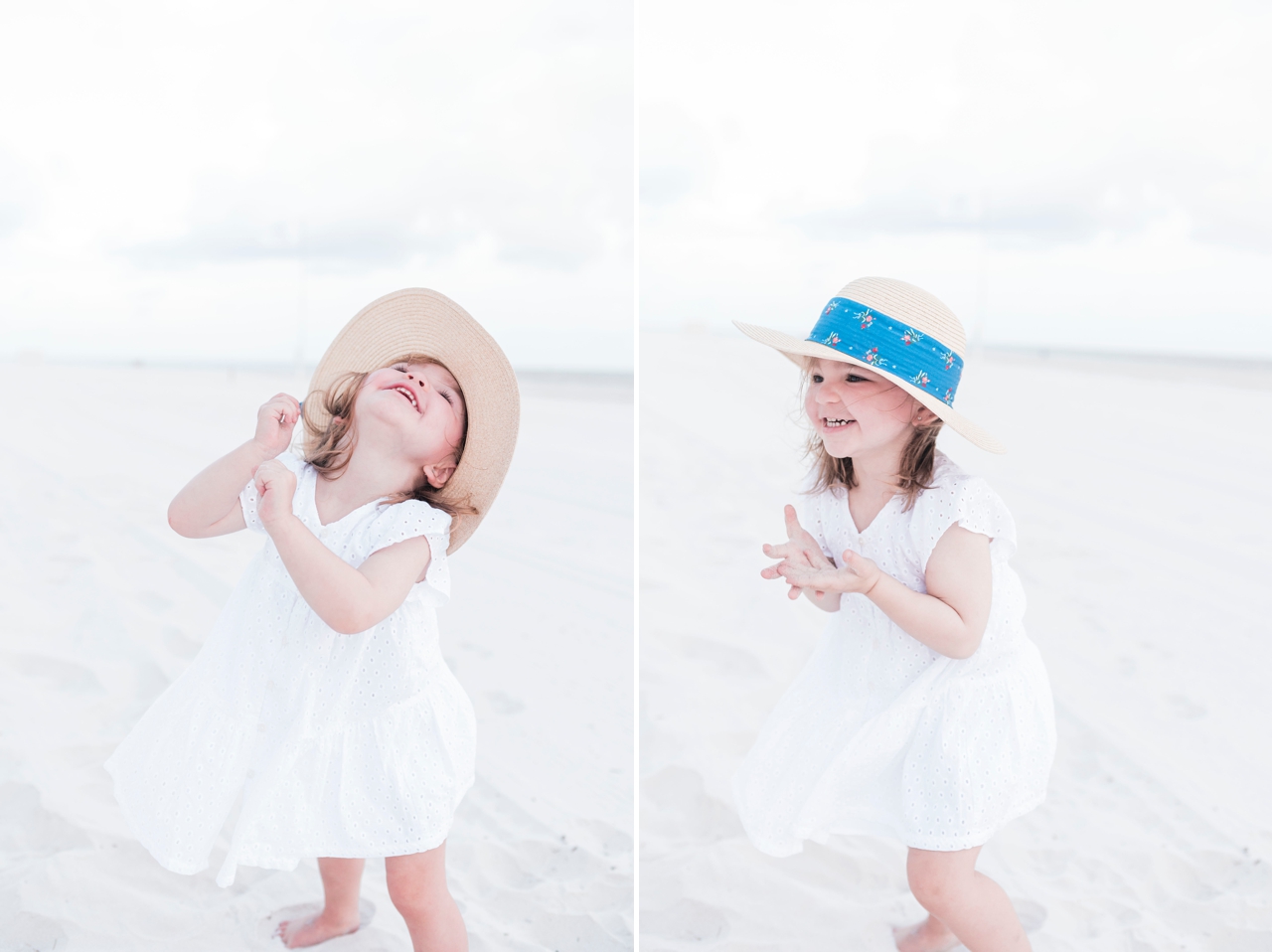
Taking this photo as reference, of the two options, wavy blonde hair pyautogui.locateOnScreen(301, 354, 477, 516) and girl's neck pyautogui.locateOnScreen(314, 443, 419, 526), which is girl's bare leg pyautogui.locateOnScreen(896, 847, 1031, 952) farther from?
girl's neck pyautogui.locateOnScreen(314, 443, 419, 526)

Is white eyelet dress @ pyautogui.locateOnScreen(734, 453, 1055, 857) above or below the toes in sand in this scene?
above

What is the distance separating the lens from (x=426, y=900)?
6.25 feet

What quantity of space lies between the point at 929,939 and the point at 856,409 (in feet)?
4.16

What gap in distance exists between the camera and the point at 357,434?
1.91 meters

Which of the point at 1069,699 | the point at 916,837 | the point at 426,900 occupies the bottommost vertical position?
the point at 1069,699

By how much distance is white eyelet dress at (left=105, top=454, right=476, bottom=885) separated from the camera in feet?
5.93

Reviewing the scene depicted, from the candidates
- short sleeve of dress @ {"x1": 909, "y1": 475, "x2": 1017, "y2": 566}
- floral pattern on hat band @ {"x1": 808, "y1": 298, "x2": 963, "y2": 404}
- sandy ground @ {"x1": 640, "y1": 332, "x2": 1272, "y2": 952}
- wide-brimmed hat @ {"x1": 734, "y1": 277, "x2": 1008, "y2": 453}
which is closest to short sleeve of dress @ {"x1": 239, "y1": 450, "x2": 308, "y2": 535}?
wide-brimmed hat @ {"x1": 734, "y1": 277, "x2": 1008, "y2": 453}

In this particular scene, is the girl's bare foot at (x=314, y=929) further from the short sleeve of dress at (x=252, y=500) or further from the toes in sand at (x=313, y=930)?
the short sleeve of dress at (x=252, y=500)

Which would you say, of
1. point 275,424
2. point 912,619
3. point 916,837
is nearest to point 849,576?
point 912,619

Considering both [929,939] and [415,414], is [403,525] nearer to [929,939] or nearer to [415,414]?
[415,414]

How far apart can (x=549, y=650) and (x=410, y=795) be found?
212 cm

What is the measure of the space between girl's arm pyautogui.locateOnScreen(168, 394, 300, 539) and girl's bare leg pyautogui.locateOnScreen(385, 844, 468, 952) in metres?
0.69

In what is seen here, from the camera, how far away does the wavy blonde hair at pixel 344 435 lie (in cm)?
194

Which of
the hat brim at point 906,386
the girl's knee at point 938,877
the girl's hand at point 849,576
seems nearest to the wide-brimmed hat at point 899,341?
the hat brim at point 906,386
